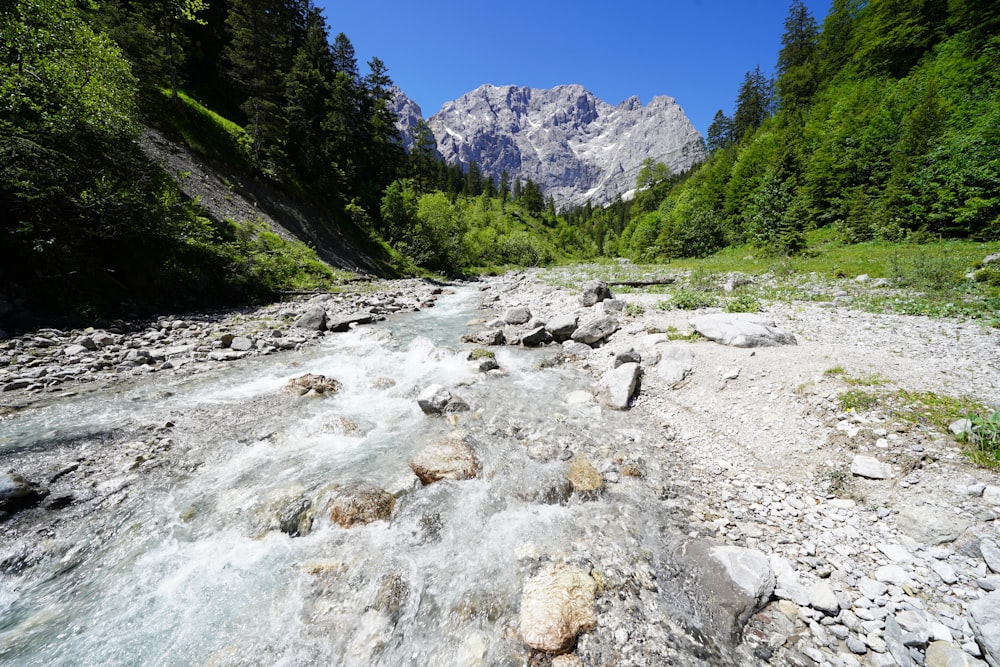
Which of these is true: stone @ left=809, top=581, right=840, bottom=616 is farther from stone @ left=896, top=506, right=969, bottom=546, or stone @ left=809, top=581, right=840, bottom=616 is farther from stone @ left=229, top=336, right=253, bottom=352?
stone @ left=229, top=336, right=253, bottom=352

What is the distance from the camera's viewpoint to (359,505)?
471 cm

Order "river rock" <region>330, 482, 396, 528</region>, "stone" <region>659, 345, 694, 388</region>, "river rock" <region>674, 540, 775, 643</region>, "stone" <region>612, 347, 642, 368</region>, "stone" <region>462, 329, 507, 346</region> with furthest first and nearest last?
"stone" <region>462, 329, 507, 346</region> < "stone" <region>612, 347, 642, 368</region> < "stone" <region>659, 345, 694, 388</region> < "river rock" <region>330, 482, 396, 528</region> < "river rock" <region>674, 540, 775, 643</region>

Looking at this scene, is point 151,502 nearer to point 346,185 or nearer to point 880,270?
point 880,270

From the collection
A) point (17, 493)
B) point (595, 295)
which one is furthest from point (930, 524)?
point (595, 295)

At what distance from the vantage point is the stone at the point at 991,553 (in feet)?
9.95

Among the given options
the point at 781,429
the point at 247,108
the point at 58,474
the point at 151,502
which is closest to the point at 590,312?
the point at 781,429

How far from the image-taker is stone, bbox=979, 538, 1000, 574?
3.03 m

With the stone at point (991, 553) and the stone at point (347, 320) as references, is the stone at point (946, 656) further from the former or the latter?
the stone at point (347, 320)

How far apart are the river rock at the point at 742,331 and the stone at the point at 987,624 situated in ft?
19.1

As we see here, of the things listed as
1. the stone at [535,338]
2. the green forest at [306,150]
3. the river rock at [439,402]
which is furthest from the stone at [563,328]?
the green forest at [306,150]

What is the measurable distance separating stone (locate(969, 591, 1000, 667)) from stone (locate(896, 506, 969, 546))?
2.30 feet

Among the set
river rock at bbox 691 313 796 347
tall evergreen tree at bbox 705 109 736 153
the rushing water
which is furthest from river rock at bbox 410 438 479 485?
tall evergreen tree at bbox 705 109 736 153

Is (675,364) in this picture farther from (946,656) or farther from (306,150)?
(306,150)

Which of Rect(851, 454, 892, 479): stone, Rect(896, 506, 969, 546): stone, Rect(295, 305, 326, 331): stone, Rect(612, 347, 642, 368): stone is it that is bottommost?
Rect(896, 506, 969, 546): stone
